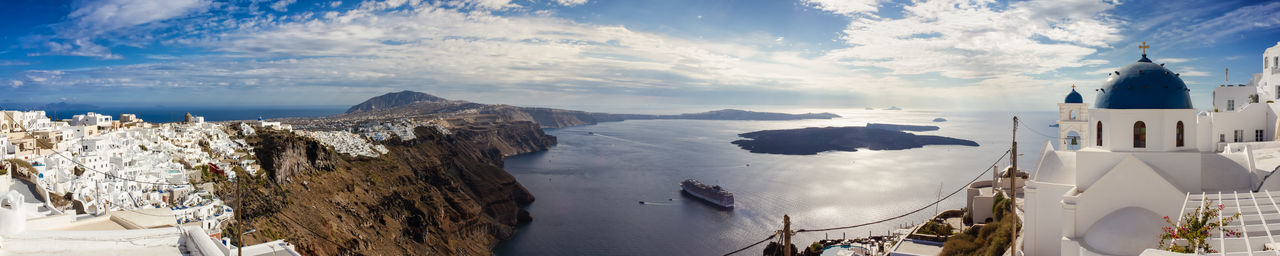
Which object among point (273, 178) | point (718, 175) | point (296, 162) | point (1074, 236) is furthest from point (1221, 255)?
point (718, 175)

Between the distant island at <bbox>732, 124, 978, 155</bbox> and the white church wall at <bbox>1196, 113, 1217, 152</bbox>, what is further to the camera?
the distant island at <bbox>732, 124, 978, 155</bbox>

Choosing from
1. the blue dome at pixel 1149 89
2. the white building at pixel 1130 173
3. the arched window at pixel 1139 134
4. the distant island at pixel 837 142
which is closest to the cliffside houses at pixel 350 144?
the white building at pixel 1130 173

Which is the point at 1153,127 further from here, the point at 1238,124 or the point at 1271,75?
the point at 1271,75

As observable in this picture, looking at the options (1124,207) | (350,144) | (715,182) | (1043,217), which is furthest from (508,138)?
(1124,207)

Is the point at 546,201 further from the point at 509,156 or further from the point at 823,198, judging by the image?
the point at 509,156

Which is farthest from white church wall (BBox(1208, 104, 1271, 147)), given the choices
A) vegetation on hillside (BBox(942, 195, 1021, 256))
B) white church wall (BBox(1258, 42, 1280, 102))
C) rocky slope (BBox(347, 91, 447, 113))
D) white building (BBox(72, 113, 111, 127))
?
rocky slope (BBox(347, 91, 447, 113))

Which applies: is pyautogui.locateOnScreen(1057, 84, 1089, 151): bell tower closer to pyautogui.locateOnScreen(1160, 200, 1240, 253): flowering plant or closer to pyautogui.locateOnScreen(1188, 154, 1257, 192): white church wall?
pyautogui.locateOnScreen(1188, 154, 1257, 192): white church wall
